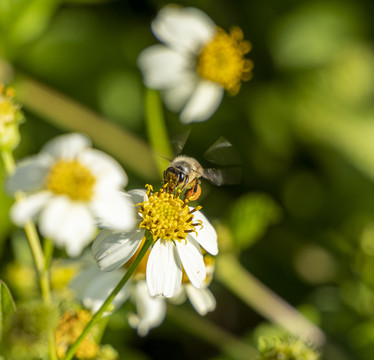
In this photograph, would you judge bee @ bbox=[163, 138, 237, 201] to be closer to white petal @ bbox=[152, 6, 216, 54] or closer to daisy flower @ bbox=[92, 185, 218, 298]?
daisy flower @ bbox=[92, 185, 218, 298]

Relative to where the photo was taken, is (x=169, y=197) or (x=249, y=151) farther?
(x=249, y=151)

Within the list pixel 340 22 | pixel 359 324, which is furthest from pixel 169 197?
pixel 340 22

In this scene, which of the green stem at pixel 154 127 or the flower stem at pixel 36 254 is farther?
the green stem at pixel 154 127

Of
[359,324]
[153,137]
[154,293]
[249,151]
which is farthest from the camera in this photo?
[249,151]

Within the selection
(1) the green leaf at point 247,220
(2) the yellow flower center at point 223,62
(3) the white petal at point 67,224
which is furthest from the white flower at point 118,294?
(2) the yellow flower center at point 223,62

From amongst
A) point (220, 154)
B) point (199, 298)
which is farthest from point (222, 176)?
point (199, 298)

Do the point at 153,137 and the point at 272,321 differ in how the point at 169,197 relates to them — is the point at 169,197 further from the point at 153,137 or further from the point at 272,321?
the point at 272,321

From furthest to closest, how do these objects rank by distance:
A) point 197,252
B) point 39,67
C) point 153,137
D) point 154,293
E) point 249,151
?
point 249,151 → point 39,67 → point 153,137 → point 197,252 → point 154,293

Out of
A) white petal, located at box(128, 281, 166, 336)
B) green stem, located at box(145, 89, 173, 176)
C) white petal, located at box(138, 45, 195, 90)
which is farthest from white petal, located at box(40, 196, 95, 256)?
white petal, located at box(138, 45, 195, 90)

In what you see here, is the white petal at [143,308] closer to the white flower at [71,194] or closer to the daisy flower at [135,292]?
the daisy flower at [135,292]
